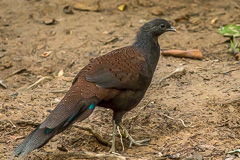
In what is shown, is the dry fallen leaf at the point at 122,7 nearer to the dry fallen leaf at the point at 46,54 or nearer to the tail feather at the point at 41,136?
the dry fallen leaf at the point at 46,54

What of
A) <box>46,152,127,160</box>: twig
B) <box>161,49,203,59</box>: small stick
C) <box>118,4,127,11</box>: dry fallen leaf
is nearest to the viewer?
<box>46,152,127,160</box>: twig

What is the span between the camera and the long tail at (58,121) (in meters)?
4.36

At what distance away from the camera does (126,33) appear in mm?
8211

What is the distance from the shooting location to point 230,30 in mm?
8016

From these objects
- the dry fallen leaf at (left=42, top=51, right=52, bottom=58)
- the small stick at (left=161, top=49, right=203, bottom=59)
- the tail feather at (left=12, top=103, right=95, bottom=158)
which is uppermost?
the tail feather at (left=12, top=103, right=95, bottom=158)

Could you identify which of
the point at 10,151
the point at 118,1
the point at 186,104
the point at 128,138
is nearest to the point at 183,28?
the point at 118,1

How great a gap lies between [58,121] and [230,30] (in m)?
4.60

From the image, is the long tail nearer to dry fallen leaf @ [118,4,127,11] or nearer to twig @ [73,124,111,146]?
twig @ [73,124,111,146]

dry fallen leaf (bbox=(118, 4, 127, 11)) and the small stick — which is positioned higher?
the small stick

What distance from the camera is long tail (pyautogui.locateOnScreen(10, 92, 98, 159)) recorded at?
436 cm

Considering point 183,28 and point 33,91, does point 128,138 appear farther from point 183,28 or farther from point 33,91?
point 183,28

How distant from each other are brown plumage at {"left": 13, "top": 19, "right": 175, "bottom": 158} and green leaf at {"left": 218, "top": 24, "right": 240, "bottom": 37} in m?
2.74

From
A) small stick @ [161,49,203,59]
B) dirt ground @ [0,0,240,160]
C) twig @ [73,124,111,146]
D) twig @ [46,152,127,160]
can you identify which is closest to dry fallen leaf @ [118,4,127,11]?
dirt ground @ [0,0,240,160]

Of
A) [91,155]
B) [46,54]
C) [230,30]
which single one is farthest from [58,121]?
[230,30]
